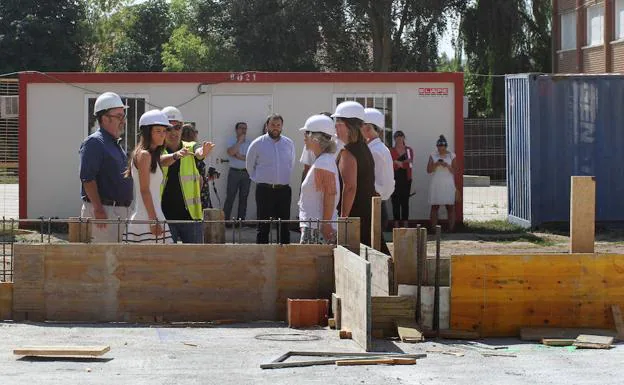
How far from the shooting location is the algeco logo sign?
20172 millimetres

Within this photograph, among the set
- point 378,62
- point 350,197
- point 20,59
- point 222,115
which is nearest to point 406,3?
point 378,62

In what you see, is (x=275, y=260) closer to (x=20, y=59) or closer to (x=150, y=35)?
(x=20, y=59)

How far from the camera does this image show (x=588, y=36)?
137ft

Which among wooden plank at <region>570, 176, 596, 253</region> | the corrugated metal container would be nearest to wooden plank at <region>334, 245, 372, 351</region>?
wooden plank at <region>570, 176, 596, 253</region>

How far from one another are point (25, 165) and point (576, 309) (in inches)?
486

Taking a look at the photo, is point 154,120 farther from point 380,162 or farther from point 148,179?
point 380,162

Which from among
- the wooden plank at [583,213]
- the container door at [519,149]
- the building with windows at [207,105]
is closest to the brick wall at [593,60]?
the container door at [519,149]

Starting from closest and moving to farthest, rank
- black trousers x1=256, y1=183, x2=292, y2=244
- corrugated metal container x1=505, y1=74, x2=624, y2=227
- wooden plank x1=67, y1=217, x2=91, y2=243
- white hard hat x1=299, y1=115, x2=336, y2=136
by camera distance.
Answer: white hard hat x1=299, y1=115, x2=336, y2=136 → wooden plank x1=67, y1=217, x2=91, y2=243 → black trousers x1=256, y1=183, x2=292, y2=244 → corrugated metal container x1=505, y1=74, x2=624, y2=227

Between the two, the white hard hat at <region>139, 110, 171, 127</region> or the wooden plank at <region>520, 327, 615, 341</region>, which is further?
the white hard hat at <region>139, 110, 171, 127</region>

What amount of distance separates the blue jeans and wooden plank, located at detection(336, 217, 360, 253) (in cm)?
132

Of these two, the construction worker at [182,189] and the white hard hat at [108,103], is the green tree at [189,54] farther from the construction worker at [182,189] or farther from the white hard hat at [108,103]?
the white hard hat at [108,103]

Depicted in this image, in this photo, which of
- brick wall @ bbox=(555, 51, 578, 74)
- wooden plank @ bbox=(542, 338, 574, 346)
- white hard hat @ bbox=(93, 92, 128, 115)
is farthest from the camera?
brick wall @ bbox=(555, 51, 578, 74)

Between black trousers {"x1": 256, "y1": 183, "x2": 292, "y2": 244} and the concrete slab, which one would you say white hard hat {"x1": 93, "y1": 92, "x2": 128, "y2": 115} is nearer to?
the concrete slab

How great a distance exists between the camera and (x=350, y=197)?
10328 millimetres
